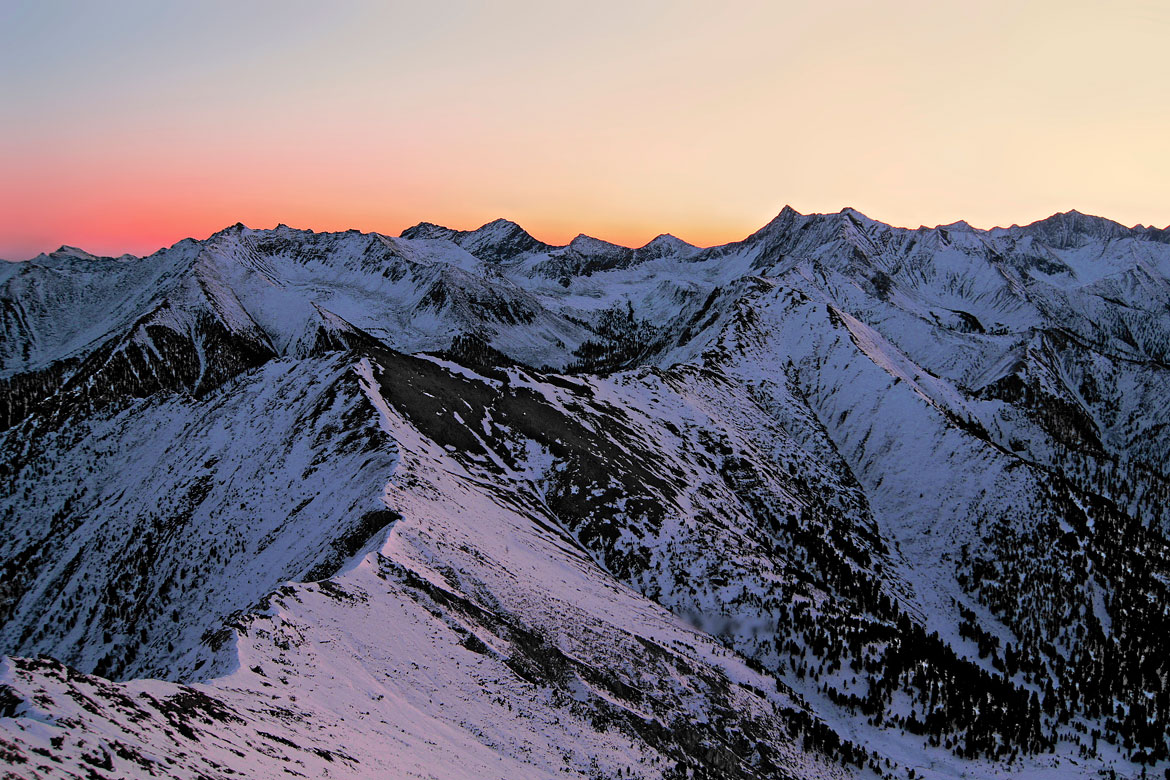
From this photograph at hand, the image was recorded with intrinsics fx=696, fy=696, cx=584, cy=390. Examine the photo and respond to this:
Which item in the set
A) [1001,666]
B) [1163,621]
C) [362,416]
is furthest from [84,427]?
[1163,621]

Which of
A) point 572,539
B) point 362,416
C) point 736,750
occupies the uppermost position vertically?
point 362,416

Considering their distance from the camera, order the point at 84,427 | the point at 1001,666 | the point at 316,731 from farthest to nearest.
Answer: the point at 84,427 → the point at 1001,666 → the point at 316,731

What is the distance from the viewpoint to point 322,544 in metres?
70.3

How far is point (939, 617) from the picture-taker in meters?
111

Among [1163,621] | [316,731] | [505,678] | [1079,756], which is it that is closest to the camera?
[316,731]

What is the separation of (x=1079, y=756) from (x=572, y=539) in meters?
61.6

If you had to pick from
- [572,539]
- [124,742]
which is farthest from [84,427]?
[124,742]

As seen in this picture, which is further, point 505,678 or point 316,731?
point 505,678

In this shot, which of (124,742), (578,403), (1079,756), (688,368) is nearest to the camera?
(124,742)

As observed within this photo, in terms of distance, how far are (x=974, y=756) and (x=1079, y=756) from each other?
48.4 feet

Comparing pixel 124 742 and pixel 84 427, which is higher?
pixel 124 742

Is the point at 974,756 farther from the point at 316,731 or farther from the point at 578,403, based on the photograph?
the point at 578,403

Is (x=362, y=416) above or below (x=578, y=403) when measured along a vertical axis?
below

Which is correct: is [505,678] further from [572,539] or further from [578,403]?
[578,403]
